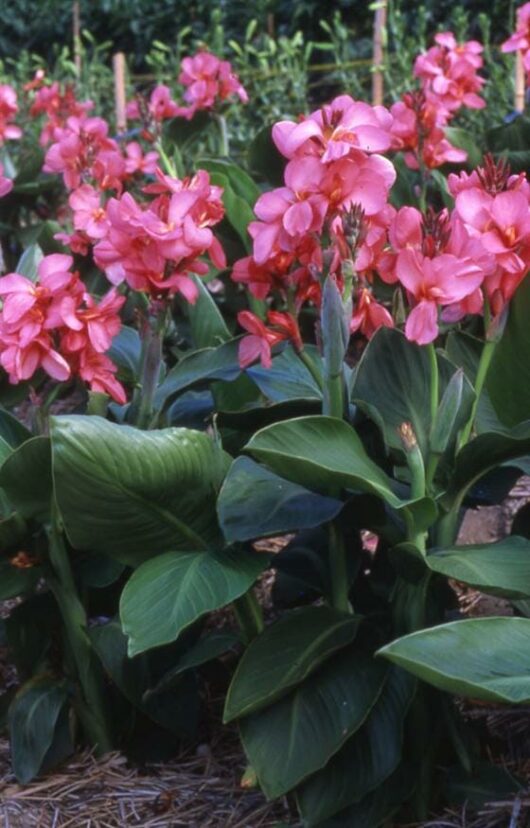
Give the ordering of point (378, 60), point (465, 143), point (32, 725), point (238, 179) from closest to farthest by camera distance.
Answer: point (32, 725)
point (238, 179)
point (465, 143)
point (378, 60)

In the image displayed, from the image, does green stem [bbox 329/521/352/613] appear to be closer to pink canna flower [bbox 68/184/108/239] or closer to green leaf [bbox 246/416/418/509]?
green leaf [bbox 246/416/418/509]

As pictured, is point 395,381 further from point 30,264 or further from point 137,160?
point 137,160

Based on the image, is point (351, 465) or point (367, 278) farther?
point (367, 278)

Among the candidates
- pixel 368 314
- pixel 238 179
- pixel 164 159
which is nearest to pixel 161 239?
pixel 368 314

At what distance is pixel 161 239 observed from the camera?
6.16 ft

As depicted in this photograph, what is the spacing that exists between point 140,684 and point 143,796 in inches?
8.2

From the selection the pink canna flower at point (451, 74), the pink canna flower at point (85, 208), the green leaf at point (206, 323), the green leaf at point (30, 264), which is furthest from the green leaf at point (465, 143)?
the pink canna flower at point (85, 208)

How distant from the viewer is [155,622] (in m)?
1.72

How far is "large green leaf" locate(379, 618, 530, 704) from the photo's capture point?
1.49 m

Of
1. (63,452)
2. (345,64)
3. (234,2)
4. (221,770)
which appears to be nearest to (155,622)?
(63,452)

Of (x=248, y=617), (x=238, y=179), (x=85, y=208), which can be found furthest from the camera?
(x=238, y=179)

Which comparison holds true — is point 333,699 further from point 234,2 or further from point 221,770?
point 234,2

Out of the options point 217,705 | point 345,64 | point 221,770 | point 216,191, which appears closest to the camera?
point 216,191

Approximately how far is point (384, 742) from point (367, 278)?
676 mm
